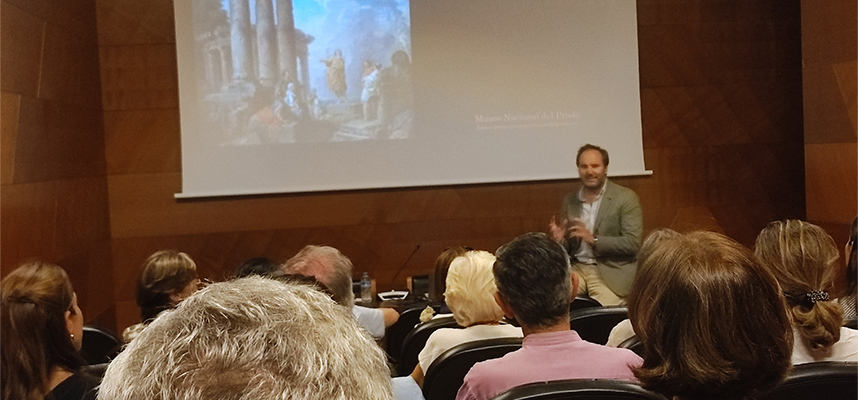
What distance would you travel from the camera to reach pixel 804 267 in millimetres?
1869

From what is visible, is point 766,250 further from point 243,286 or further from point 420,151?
point 420,151

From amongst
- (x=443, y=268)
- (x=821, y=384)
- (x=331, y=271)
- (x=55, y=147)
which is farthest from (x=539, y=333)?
(x=55, y=147)

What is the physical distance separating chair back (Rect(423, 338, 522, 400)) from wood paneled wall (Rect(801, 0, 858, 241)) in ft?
12.9

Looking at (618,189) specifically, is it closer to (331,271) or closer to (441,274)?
(441,274)

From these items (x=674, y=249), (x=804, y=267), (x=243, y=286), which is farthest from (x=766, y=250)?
(x=243, y=286)

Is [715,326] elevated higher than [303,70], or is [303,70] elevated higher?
[303,70]

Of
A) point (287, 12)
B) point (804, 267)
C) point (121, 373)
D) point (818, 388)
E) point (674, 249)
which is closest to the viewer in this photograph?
point (121, 373)

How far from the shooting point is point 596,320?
231 centimetres

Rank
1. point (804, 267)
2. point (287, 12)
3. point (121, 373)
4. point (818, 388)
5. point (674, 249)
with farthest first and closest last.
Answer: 1. point (287, 12)
2. point (804, 267)
3. point (818, 388)
4. point (674, 249)
5. point (121, 373)

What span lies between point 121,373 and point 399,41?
4.78m

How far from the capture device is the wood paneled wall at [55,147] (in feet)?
12.1

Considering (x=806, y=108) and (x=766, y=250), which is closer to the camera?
(x=766, y=250)

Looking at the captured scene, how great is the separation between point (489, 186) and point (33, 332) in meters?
4.15

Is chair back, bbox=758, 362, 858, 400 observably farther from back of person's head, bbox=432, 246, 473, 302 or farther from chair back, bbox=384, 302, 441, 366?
chair back, bbox=384, 302, 441, 366
